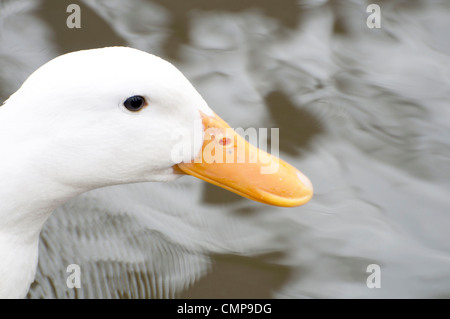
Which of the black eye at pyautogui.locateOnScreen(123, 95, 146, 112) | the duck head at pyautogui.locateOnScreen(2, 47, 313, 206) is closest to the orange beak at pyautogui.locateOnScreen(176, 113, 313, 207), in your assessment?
the duck head at pyautogui.locateOnScreen(2, 47, 313, 206)

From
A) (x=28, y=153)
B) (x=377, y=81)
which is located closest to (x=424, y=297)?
(x=377, y=81)

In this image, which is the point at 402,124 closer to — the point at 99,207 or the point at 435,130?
the point at 435,130

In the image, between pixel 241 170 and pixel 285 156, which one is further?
pixel 285 156

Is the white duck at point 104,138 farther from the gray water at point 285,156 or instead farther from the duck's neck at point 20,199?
the gray water at point 285,156

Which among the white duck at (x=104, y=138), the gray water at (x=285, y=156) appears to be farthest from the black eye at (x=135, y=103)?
the gray water at (x=285, y=156)

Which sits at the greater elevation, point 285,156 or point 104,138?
point 285,156

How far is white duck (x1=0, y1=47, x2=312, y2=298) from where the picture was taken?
2.33m

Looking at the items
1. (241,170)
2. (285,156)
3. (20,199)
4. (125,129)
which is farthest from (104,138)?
(285,156)

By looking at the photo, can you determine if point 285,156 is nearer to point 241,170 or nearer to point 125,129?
point 241,170

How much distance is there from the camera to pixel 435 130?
4.30 meters

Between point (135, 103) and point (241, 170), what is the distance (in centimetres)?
54

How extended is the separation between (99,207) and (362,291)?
1569 mm

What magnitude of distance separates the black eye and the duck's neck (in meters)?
0.34

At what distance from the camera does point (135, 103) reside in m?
2.40
